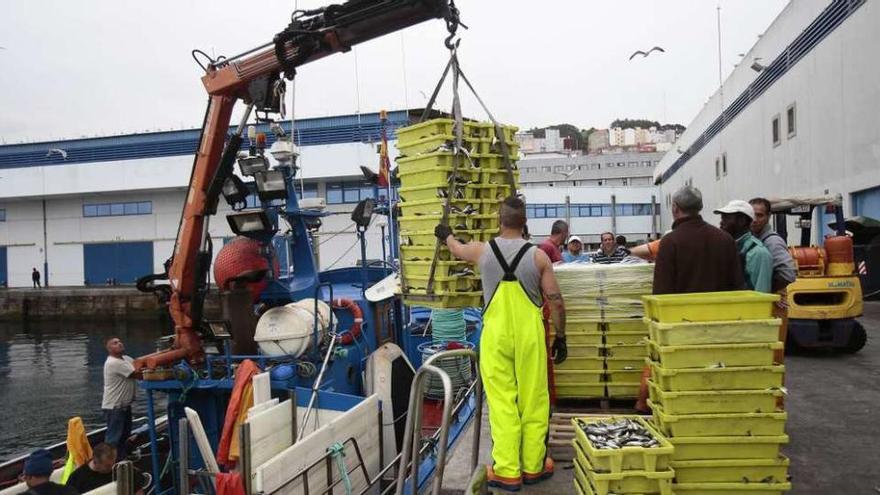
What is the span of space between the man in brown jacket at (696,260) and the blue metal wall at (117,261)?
3547cm

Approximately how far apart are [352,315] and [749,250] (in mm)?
5107

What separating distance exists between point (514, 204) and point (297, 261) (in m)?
4.96

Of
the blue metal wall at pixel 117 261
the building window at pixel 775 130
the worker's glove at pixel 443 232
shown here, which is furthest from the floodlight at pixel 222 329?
the blue metal wall at pixel 117 261

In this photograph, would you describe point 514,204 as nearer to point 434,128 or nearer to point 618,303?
point 434,128

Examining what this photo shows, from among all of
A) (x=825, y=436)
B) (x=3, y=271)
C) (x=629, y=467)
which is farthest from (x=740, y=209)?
(x=3, y=271)

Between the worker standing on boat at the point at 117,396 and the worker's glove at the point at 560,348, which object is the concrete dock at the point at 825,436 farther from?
the worker standing on boat at the point at 117,396

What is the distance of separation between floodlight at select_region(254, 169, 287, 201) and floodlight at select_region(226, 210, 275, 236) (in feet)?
0.81

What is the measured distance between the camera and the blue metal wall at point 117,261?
34750mm

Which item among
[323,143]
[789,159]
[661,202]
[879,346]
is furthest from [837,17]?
[661,202]

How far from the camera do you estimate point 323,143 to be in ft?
100

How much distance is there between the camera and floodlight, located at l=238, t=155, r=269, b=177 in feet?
24.6

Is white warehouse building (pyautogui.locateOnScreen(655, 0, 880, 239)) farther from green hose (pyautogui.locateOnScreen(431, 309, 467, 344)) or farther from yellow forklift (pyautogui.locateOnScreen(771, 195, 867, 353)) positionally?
green hose (pyautogui.locateOnScreen(431, 309, 467, 344))

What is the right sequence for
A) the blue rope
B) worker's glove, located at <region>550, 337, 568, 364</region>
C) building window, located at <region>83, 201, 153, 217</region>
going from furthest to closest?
building window, located at <region>83, 201, 153, 217</region> → the blue rope → worker's glove, located at <region>550, 337, 568, 364</region>

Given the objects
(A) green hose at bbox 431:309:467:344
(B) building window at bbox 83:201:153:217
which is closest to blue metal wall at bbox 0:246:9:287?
(B) building window at bbox 83:201:153:217
